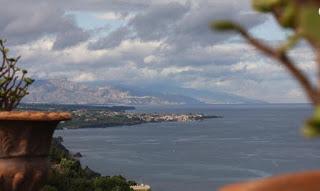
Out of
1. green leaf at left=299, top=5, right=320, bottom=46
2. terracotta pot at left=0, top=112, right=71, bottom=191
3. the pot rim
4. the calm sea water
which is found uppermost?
green leaf at left=299, top=5, right=320, bottom=46

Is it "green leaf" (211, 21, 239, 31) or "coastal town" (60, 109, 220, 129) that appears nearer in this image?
"green leaf" (211, 21, 239, 31)

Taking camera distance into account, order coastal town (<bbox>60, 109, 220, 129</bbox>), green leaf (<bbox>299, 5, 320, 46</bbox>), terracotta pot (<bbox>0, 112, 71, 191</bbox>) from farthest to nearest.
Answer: coastal town (<bbox>60, 109, 220, 129</bbox>) < terracotta pot (<bbox>0, 112, 71, 191</bbox>) < green leaf (<bbox>299, 5, 320, 46</bbox>)

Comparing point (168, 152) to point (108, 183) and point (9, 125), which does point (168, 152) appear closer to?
point (108, 183)

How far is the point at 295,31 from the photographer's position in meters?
1.74

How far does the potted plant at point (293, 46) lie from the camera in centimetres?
138

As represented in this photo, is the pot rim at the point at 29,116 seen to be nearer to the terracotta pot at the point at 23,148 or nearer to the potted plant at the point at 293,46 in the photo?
the terracotta pot at the point at 23,148

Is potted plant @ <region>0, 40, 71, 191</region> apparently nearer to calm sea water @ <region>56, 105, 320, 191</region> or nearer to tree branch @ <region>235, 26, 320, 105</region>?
tree branch @ <region>235, 26, 320, 105</region>

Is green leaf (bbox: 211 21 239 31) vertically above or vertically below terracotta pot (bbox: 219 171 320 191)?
above

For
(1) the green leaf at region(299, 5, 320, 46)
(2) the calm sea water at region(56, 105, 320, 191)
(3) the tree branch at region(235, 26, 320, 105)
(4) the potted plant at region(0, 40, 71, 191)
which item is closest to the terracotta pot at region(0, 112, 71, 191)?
(4) the potted plant at region(0, 40, 71, 191)

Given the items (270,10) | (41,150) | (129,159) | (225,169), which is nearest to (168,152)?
(129,159)

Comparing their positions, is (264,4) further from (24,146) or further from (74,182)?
(74,182)

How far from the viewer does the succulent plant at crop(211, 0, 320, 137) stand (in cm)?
138

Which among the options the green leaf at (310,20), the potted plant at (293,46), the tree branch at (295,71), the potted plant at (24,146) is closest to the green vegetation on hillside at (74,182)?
the potted plant at (24,146)

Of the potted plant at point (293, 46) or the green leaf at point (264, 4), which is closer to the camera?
the potted plant at point (293, 46)
